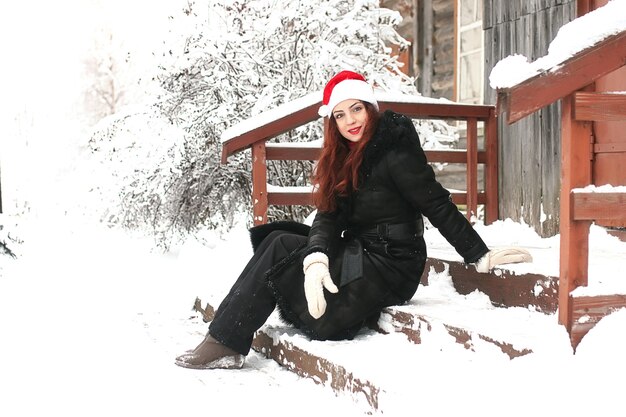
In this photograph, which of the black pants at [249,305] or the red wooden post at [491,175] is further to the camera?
the red wooden post at [491,175]

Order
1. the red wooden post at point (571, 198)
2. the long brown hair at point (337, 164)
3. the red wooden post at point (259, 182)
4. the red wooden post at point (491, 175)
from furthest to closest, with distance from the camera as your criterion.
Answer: the red wooden post at point (491, 175)
the red wooden post at point (259, 182)
the long brown hair at point (337, 164)
the red wooden post at point (571, 198)

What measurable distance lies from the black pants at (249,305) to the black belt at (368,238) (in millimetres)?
299

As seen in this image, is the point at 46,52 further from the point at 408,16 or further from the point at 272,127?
the point at 272,127

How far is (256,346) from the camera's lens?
429 centimetres

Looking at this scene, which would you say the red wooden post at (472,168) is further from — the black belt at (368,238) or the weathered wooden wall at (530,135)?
the black belt at (368,238)

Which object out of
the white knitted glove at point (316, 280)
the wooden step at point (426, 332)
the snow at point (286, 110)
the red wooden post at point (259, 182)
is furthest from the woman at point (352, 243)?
the red wooden post at point (259, 182)

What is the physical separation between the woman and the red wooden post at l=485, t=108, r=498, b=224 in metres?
2.51

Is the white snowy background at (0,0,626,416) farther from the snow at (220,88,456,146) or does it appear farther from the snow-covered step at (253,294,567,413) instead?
the snow at (220,88,456,146)

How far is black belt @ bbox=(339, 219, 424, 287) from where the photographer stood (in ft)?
11.6

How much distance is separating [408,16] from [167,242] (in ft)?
14.0

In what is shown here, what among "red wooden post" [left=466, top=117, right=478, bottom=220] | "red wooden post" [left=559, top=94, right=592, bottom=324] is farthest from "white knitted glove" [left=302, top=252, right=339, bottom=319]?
"red wooden post" [left=466, top=117, right=478, bottom=220]

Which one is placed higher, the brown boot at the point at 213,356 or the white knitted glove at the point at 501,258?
the white knitted glove at the point at 501,258

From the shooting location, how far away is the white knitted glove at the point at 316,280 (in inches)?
135

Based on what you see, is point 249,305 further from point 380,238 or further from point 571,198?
point 571,198
